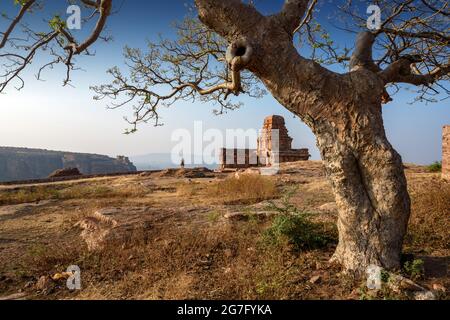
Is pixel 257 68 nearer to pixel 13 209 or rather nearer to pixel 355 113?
pixel 355 113

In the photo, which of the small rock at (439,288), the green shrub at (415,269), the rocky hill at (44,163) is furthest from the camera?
the rocky hill at (44,163)

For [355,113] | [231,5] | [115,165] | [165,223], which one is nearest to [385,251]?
[355,113]

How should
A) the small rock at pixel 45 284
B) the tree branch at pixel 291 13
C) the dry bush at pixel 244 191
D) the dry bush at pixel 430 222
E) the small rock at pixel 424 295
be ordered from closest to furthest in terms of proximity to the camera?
the small rock at pixel 424 295 → the tree branch at pixel 291 13 → the small rock at pixel 45 284 → the dry bush at pixel 430 222 → the dry bush at pixel 244 191

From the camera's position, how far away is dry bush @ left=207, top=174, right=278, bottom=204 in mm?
9039

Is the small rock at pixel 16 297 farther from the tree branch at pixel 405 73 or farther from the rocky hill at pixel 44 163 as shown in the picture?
the rocky hill at pixel 44 163

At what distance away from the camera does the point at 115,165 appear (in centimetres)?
11269

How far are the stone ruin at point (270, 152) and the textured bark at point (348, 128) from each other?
2290 centimetres

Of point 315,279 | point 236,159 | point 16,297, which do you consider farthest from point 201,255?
point 236,159

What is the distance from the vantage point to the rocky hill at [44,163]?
98.0m

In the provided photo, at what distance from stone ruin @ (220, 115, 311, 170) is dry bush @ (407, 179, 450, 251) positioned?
1976 centimetres

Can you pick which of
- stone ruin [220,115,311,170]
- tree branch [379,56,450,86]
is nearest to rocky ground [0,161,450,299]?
tree branch [379,56,450,86]

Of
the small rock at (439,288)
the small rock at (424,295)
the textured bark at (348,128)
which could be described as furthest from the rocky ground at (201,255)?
the textured bark at (348,128)

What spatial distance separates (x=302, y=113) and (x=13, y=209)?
9.25m
